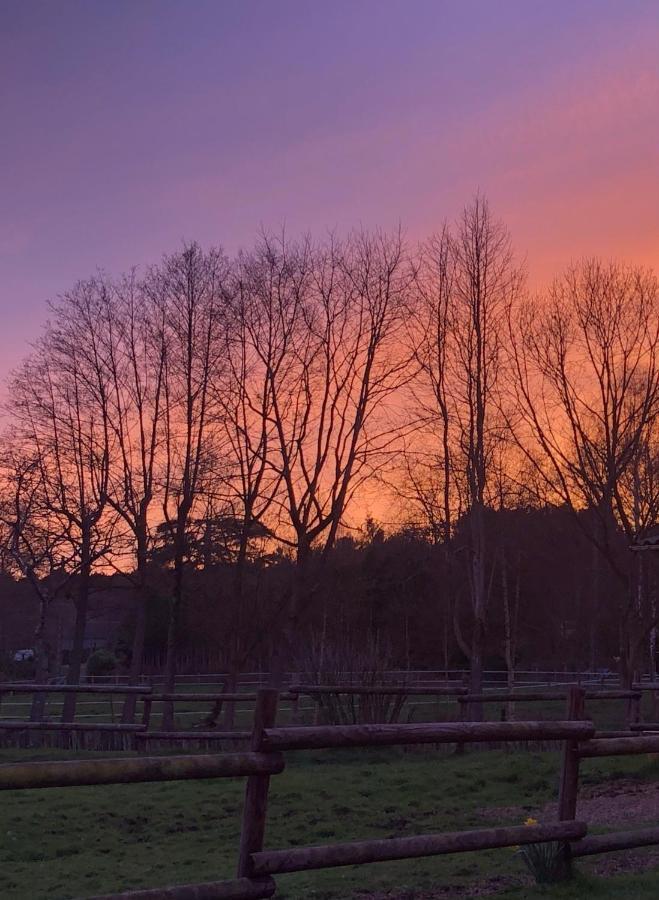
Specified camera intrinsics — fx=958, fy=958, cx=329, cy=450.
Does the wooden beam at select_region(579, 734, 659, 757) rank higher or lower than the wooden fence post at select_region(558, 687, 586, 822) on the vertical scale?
higher

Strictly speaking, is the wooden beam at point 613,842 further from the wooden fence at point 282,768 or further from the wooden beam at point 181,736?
the wooden beam at point 181,736

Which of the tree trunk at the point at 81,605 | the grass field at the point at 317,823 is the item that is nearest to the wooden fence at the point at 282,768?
the grass field at the point at 317,823

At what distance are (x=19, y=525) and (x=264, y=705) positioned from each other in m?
23.5

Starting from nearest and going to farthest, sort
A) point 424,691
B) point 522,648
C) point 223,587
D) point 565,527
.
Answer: point 424,691 < point 223,587 < point 565,527 < point 522,648

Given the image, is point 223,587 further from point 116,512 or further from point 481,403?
point 481,403

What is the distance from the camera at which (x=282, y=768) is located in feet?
16.9

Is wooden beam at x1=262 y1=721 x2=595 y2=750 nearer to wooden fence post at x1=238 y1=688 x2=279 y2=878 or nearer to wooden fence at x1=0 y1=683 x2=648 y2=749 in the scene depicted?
wooden fence post at x1=238 y1=688 x2=279 y2=878

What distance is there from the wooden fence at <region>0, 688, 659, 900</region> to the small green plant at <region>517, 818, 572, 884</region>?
0.23 ft

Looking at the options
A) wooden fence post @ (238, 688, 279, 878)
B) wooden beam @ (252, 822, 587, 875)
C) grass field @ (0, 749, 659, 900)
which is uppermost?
wooden fence post @ (238, 688, 279, 878)

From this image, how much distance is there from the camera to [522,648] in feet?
171

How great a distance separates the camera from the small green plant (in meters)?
6.29

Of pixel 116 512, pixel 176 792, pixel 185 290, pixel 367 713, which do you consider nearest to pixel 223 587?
pixel 116 512

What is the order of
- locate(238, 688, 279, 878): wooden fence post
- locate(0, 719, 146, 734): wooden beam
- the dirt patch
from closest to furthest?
locate(238, 688, 279, 878): wooden fence post < the dirt patch < locate(0, 719, 146, 734): wooden beam

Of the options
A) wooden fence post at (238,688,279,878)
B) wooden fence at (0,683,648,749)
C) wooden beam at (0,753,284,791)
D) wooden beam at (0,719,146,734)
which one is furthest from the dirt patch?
wooden beam at (0,719,146,734)
